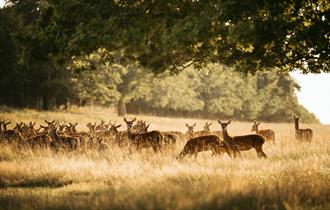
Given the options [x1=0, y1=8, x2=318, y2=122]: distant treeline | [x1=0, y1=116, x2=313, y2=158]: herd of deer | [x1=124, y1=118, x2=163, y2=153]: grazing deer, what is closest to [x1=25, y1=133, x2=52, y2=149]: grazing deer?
[x1=0, y1=116, x2=313, y2=158]: herd of deer

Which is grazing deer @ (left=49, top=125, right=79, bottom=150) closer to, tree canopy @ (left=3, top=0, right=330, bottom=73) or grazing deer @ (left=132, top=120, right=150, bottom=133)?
grazing deer @ (left=132, top=120, right=150, bottom=133)

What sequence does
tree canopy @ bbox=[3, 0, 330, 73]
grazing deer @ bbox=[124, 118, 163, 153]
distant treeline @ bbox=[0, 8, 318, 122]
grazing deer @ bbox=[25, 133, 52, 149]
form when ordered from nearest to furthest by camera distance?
tree canopy @ bbox=[3, 0, 330, 73] < grazing deer @ bbox=[124, 118, 163, 153] < grazing deer @ bbox=[25, 133, 52, 149] < distant treeline @ bbox=[0, 8, 318, 122]

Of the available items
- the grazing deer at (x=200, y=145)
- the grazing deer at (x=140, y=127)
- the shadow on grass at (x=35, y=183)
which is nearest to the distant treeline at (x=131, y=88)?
the grazing deer at (x=140, y=127)

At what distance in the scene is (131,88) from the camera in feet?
174

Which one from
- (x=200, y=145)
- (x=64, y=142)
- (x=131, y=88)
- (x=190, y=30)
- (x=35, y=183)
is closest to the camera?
(x=190, y=30)

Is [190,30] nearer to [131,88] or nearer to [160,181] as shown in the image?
[160,181]

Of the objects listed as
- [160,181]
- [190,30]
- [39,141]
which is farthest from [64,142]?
[190,30]

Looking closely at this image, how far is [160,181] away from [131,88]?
144 feet

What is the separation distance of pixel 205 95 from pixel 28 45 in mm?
60488

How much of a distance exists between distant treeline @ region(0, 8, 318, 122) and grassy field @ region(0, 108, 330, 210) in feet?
9.29

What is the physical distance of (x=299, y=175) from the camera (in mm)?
9953

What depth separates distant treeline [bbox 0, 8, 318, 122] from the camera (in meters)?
39.9

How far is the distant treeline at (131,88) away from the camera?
39.9 meters

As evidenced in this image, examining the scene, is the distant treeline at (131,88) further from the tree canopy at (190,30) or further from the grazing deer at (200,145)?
the grazing deer at (200,145)
